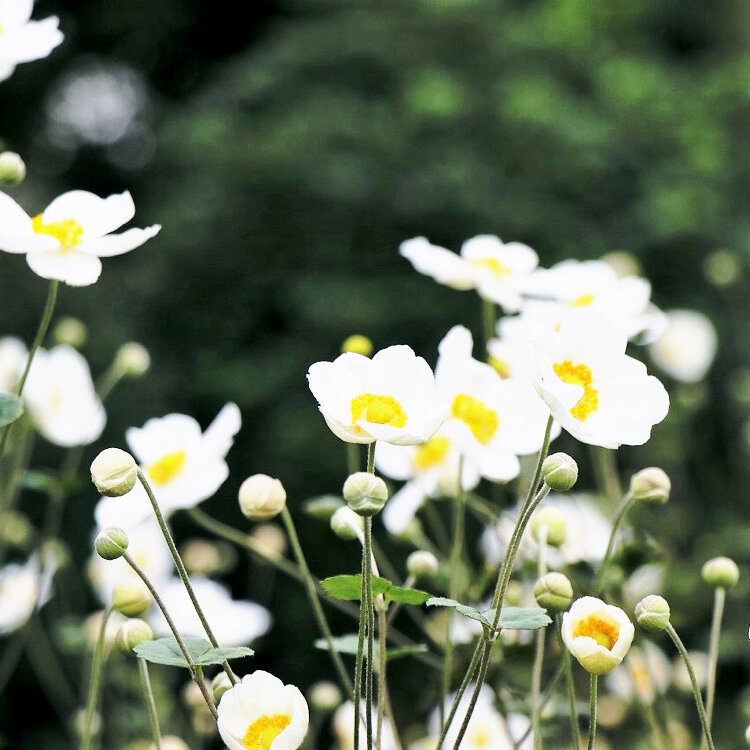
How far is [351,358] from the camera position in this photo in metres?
0.52

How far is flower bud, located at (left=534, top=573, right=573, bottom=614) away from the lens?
51 cm

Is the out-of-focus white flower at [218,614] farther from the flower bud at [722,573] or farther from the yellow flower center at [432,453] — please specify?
the flower bud at [722,573]

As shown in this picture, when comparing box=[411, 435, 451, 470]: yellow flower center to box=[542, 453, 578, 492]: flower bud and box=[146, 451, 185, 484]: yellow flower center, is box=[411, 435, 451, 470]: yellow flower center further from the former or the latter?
box=[542, 453, 578, 492]: flower bud

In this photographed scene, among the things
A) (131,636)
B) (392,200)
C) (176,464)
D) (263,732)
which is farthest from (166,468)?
(392,200)

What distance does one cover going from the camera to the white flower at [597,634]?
449 mm

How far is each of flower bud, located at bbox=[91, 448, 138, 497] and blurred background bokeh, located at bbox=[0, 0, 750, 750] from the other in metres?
2.52

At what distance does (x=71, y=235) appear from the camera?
0.61 metres

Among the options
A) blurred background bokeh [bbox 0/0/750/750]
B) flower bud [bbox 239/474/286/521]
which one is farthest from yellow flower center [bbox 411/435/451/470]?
blurred background bokeh [bbox 0/0/750/750]

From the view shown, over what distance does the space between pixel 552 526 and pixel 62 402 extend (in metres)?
0.46

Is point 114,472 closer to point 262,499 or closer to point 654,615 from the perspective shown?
point 262,499

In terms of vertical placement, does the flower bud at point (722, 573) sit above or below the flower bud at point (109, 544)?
below

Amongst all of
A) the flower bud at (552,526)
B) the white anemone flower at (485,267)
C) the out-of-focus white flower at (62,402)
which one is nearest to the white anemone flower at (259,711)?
the flower bud at (552,526)

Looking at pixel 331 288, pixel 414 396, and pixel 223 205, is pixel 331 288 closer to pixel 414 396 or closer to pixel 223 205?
pixel 223 205

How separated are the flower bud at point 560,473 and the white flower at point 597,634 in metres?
0.05
